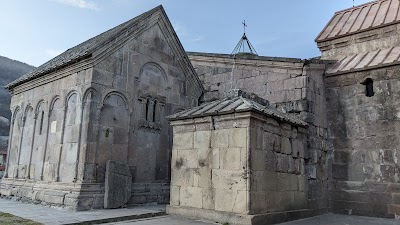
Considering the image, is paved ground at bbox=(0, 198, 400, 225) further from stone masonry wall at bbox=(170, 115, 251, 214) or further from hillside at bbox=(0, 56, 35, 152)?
hillside at bbox=(0, 56, 35, 152)

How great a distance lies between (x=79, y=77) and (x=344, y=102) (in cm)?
792

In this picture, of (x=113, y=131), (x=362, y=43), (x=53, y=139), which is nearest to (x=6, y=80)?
(x=53, y=139)

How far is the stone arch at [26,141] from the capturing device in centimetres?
1077

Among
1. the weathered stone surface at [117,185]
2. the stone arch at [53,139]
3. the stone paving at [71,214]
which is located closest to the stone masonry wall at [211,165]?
the stone paving at [71,214]

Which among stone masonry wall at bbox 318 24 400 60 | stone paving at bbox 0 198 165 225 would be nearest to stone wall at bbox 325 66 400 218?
stone masonry wall at bbox 318 24 400 60

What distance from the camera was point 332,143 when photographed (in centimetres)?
1003

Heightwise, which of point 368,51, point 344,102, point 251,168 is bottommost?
point 251,168

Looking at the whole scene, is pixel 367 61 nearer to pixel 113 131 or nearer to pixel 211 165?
pixel 211 165

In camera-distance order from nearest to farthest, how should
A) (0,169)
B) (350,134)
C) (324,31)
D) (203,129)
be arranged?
(203,129) < (350,134) < (324,31) < (0,169)

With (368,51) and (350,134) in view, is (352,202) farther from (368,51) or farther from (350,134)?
(368,51)

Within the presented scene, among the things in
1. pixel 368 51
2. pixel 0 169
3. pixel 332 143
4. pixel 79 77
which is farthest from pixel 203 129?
pixel 0 169

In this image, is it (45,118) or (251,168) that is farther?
(45,118)

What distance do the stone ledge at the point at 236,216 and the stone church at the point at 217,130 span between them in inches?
1.3

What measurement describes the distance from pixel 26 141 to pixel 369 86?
37.1 feet
